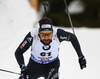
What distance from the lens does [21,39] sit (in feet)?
18.7

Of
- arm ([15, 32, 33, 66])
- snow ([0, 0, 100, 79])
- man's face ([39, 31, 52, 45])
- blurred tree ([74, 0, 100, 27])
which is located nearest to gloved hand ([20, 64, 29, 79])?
arm ([15, 32, 33, 66])

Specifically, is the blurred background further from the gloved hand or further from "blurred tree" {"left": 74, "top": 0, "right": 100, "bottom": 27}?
the gloved hand

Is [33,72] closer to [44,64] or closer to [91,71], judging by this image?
[44,64]

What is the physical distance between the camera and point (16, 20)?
294 inches

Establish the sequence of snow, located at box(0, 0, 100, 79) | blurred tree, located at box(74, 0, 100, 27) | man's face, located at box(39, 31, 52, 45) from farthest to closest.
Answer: blurred tree, located at box(74, 0, 100, 27) → snow, located at box(0, 0, 100, 79) → man's face, located at box(39, 31, 52, 45)

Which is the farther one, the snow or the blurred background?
the blurred background

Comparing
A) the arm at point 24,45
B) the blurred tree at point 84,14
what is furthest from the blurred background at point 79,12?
the arm at point 24,45

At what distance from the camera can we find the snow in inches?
158

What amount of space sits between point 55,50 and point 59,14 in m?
8.06

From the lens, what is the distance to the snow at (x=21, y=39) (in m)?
4.01

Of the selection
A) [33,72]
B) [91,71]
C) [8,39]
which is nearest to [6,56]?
[8,39]

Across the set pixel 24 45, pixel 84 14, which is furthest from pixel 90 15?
pixel 24 45

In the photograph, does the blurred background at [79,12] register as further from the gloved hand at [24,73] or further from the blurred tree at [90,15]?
the gloved hand at [24,73]

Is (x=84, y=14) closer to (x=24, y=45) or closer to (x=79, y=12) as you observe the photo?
(x=79, y=12)
